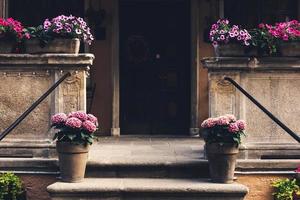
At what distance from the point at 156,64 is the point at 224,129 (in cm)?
444

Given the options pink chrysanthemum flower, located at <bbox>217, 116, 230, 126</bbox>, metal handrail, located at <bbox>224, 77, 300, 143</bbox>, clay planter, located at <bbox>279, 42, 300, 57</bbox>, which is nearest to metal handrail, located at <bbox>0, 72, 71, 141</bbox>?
pink chrysanthemum flower, located at <bbox>217, 116, 230, 126</bbox>

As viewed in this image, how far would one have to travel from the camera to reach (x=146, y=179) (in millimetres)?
6641

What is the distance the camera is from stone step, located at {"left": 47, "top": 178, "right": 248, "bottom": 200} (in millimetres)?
6133

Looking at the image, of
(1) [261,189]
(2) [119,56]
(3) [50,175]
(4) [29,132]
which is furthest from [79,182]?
(2) [119,56]

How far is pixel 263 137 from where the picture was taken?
702 centimetres

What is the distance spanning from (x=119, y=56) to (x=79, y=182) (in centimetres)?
458

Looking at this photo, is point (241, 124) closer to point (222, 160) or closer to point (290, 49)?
point (222, 160)

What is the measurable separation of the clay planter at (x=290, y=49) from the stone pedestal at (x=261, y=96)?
0.09 m

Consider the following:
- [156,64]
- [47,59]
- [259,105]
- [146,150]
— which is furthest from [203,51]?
[47,59]

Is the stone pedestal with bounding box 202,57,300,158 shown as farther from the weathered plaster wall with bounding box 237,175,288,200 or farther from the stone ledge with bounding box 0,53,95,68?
the stone ledge with bounding box 0,53,95,68

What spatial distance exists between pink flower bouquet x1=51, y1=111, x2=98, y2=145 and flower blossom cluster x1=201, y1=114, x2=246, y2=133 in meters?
1.51

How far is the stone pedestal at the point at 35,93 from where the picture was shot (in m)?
6.83

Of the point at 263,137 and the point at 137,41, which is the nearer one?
the point at 263,137

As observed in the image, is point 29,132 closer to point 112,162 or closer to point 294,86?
point 112,162
